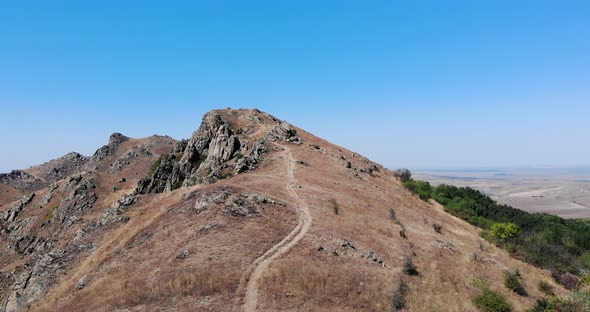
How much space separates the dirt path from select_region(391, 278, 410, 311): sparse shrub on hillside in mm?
8426

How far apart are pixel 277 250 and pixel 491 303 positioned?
15.6 metres

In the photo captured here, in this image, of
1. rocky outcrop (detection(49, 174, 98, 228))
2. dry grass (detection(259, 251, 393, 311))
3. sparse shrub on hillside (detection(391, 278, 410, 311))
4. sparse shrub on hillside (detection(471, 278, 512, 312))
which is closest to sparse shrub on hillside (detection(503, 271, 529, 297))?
sparse shrub on hillside (detection(471, 278, 512, 312))

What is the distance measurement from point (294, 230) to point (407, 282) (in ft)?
36.2

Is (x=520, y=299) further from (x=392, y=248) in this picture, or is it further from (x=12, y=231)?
(x=12, y=231)

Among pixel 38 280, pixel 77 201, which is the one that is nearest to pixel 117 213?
pixel 38 280

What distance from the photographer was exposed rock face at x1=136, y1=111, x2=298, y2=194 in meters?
74.1

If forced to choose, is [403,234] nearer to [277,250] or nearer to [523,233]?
[277,250]

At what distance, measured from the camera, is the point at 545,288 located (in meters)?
38.3

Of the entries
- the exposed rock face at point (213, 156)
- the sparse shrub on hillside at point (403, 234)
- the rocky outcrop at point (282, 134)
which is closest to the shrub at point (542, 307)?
the sparse shrub on hillside at point (403, 234)

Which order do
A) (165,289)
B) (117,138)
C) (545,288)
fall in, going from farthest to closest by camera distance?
1. (117,138)
2. (545,288)
3. (165,289)

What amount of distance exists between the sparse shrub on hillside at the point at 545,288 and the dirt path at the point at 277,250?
2252 centimetres

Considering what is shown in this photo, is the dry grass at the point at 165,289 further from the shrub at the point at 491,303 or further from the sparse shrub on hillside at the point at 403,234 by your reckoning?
the sparse shrub on hillside at the point at 403,234

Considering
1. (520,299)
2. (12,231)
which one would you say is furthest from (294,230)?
(12,231)

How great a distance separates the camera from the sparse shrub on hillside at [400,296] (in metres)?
24.8
